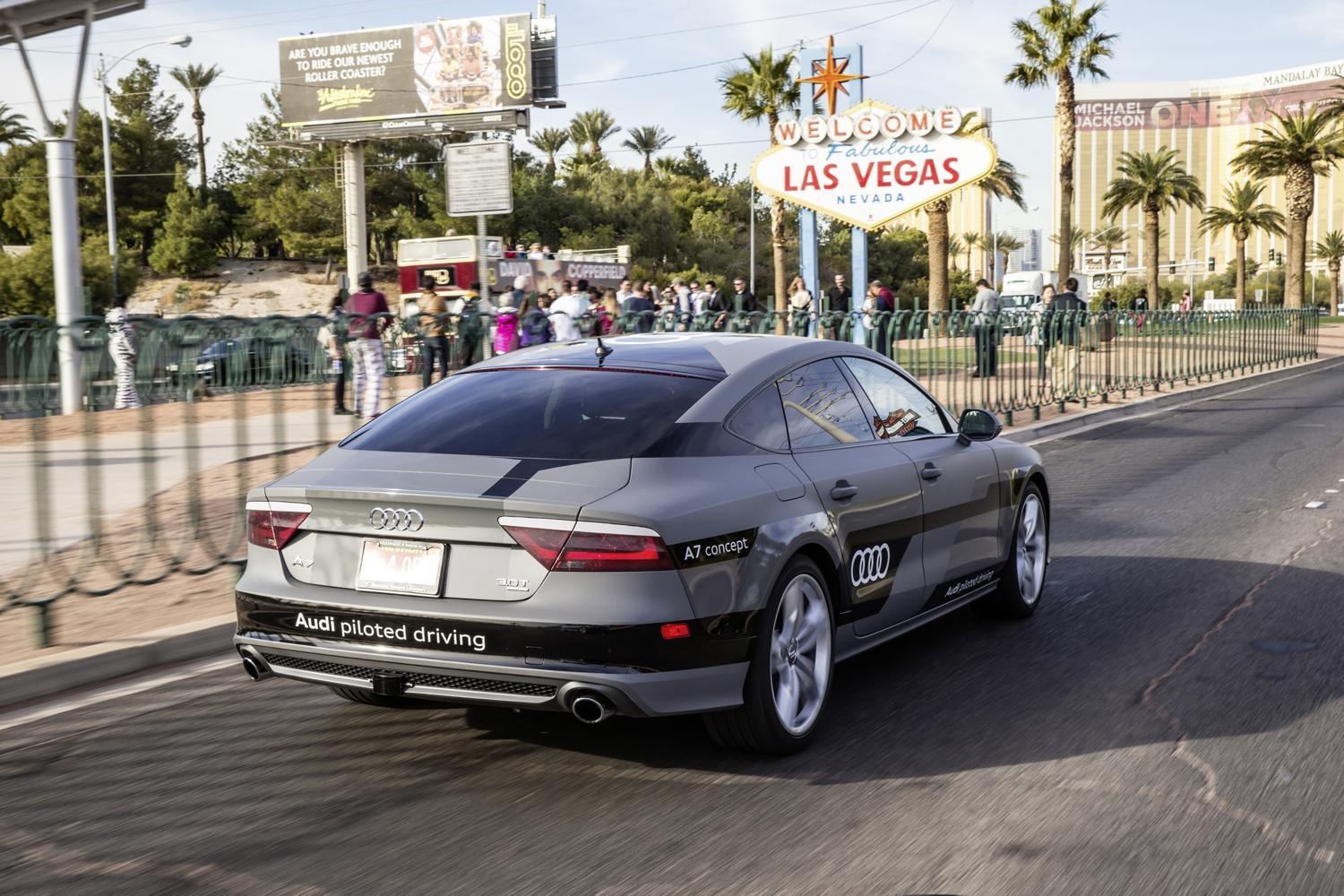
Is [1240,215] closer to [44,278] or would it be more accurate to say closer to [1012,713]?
[44,278]

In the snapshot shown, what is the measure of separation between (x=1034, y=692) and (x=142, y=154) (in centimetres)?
7466

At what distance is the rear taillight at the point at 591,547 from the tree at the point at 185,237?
2653 inches

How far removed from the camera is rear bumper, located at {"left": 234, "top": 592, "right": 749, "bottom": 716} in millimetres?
4375

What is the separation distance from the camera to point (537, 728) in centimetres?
534

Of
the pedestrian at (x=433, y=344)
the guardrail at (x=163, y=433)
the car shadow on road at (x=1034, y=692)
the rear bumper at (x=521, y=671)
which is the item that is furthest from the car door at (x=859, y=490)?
the pedestrian at (x=433, y=344)

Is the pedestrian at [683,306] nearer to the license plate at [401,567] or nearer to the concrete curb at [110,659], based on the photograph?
the concrete curb at [110,659]

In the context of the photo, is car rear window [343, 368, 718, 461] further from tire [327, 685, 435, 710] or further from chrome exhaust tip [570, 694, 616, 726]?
tire [327, 685, 435, 710]

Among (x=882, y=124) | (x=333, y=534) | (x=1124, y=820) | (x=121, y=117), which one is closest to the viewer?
(x=1124, y=820)

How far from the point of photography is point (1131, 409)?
71.7 feet

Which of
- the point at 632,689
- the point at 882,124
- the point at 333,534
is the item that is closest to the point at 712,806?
the point at 632,689

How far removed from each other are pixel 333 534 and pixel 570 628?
0.90 meters

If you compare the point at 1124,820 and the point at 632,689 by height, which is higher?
the point at 632,689

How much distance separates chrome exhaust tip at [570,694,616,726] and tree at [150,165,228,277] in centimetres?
6747

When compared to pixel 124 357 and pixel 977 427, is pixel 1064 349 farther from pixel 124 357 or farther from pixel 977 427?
pixel 124 357
